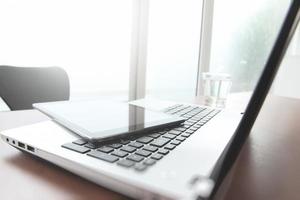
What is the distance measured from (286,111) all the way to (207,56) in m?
1.75

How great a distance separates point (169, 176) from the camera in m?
0.31

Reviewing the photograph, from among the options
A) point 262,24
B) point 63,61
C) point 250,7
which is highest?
point 250,7

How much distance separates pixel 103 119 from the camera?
0.52 metres

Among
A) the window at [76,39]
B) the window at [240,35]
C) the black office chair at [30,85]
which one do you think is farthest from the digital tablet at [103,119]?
the window at [240,35]

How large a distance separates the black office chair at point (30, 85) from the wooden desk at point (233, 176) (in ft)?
1.63

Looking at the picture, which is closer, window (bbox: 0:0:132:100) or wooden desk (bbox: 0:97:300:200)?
wooden desk (bbox: 0:97:300:200)

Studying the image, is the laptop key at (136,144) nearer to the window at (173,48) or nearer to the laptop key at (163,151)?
the laptop key at (163,151)

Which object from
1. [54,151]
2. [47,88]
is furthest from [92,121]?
[47,88]

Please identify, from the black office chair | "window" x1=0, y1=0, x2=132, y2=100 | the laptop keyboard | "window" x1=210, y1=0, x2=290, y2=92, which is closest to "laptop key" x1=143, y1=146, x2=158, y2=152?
the laptop keyboard

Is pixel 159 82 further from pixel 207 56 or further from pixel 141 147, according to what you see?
pixel 141 147

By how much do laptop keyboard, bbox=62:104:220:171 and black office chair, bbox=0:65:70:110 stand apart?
35.5 inches

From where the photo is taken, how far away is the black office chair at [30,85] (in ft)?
3.79

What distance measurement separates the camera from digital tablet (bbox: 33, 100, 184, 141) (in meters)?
0.44

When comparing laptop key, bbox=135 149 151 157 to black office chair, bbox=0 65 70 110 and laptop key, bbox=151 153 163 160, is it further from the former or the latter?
black office chair, bbox=0 65 70 110
